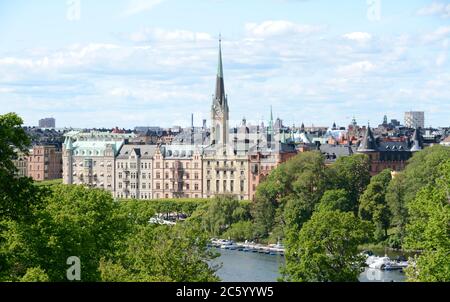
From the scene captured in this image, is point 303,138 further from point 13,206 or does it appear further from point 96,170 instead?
point 13,206

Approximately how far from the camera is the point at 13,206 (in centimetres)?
1602

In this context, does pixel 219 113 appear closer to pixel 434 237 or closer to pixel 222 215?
pixel 222 215

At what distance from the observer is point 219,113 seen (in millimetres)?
93625

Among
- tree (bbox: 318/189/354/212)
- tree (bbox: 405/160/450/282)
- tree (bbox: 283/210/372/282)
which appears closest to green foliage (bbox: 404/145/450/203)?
tree (bbox: 318/189/354/212)

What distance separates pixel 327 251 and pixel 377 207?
109ft

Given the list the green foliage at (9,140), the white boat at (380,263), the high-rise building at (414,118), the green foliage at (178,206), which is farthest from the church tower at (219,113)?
the green foliage at (9,140)

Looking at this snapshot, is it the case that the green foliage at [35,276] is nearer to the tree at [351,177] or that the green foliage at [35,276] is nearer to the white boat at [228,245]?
the white boat at [228,245]

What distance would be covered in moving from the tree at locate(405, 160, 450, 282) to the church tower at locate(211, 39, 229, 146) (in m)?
70.5

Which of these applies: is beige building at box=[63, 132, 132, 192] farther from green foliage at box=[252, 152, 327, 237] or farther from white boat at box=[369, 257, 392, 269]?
white boat at box=[369, 257, 392, 269]

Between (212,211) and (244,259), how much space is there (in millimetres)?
15491

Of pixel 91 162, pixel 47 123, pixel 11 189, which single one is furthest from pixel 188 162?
pixel 11 189

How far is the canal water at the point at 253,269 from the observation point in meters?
40.8
